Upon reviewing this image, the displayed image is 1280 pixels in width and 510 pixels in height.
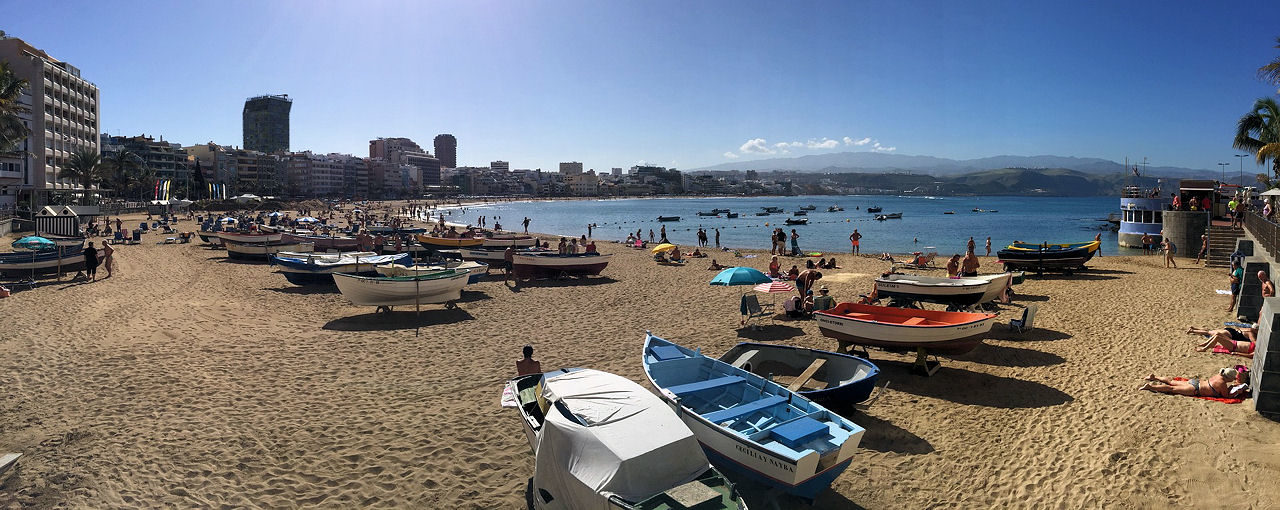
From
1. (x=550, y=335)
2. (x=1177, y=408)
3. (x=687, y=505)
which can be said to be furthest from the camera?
(x=550, y=335)

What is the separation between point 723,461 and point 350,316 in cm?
1212

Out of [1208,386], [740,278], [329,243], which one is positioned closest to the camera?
[1208,386]

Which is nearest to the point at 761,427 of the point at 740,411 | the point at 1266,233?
the point at 740,411

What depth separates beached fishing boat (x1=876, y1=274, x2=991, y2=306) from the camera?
46.9 ft

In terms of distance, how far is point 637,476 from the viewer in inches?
192

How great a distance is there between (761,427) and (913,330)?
4.55 meters

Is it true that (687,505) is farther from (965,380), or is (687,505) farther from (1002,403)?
(965,380)

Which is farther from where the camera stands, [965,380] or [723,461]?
[965,380]

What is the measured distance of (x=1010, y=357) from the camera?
1138 cm

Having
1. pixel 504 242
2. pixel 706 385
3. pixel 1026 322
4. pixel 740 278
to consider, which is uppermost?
pixel 504 242

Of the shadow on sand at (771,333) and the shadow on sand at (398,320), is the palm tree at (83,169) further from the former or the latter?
the shadow on sand at (771,333)

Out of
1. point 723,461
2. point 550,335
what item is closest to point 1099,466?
point 723,461

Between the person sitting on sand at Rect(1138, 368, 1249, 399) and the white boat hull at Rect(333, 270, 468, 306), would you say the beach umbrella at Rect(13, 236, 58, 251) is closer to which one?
the white boat hull at Rect(333, 270, 468, 306)

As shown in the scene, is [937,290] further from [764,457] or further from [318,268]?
[318,268]
